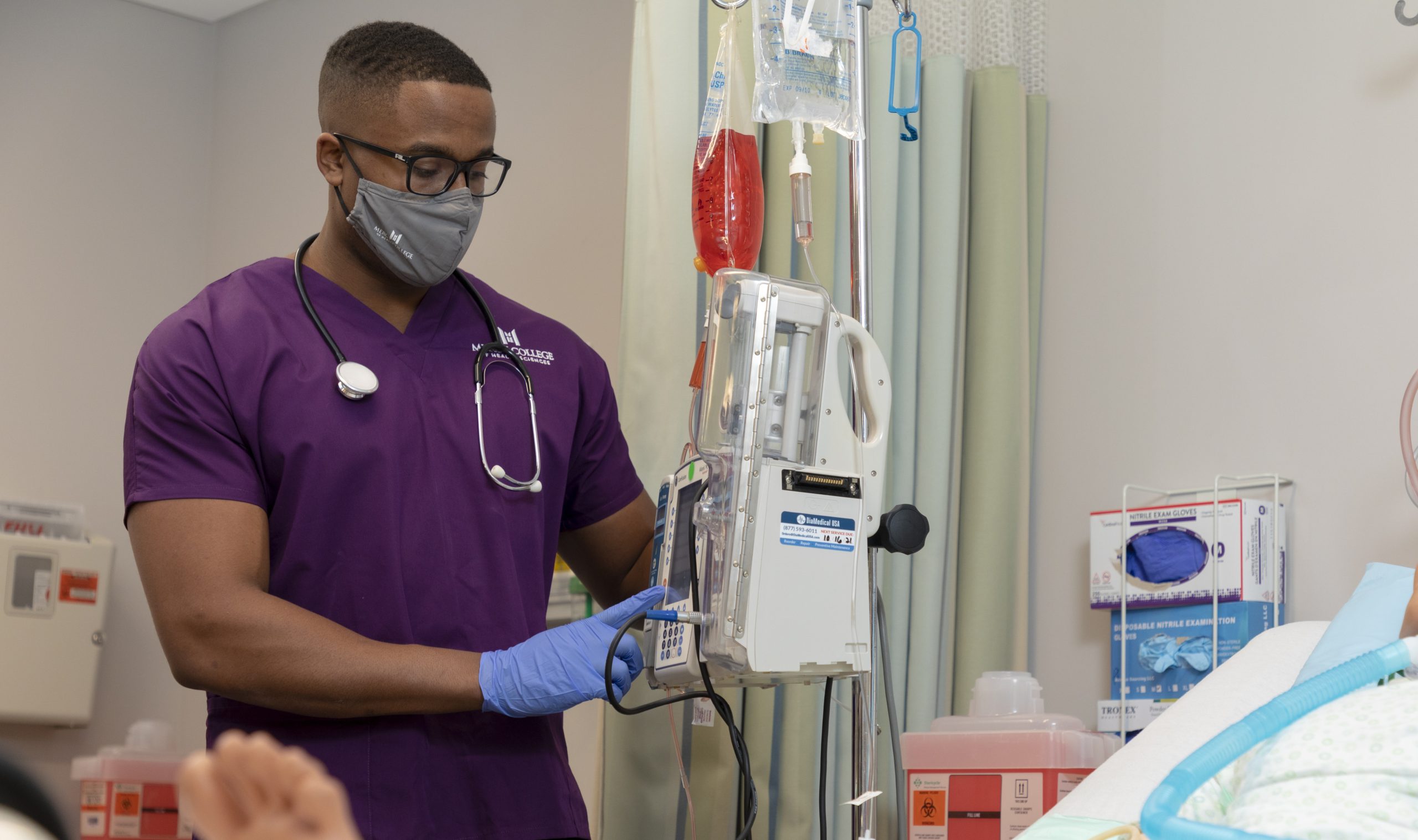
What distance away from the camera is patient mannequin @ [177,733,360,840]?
470 millimetres

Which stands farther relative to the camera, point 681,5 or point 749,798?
point 681,5

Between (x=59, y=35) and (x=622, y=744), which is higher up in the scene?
(x=59, y=35)

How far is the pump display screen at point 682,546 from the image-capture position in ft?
4.99

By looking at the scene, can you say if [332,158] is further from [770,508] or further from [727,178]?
[770,508]

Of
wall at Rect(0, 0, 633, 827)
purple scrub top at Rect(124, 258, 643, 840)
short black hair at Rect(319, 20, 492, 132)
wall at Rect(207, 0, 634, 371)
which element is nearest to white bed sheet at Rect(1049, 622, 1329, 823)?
purple scrub top at Rect(124, 258, 643, 840)

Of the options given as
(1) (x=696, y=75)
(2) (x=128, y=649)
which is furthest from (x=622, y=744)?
(2) (x=128, y=649)

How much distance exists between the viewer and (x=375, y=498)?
1.62 metres

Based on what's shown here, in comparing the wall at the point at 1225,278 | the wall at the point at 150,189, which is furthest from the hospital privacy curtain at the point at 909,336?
the wall at the point at 150,189

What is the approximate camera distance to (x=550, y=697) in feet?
5.03

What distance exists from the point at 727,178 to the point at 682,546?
0.53 metres

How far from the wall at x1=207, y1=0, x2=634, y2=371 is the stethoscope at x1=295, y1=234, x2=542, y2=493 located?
0.91 m

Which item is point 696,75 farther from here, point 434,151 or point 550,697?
point 550,697

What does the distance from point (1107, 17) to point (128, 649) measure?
117 inches

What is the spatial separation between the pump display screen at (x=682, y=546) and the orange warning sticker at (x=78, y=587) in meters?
2.47
